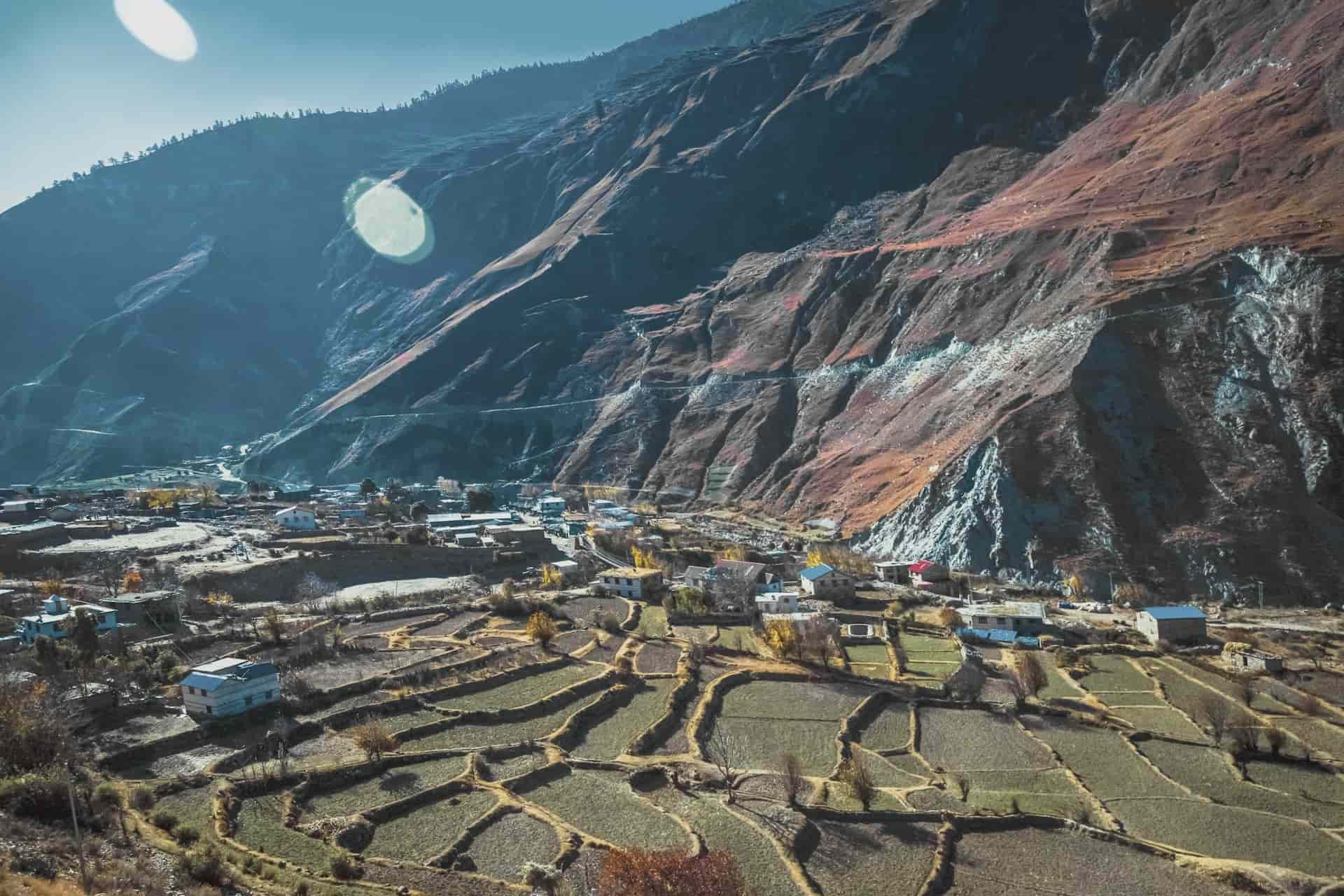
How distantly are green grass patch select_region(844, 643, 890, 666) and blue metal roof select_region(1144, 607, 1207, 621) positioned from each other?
493 inches

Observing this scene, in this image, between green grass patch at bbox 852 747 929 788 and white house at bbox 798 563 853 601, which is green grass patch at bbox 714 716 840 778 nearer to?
green grass patch at bbox 852 747 929 788

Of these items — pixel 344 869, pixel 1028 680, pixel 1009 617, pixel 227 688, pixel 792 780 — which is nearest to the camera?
pixel 344 869

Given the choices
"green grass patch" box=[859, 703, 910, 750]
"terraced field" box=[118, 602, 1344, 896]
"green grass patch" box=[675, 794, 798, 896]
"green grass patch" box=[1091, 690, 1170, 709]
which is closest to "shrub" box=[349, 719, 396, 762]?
"terraced field" box=[118, 602, 1344, 896]

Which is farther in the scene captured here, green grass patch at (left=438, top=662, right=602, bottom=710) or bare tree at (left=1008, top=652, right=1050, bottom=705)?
bare tree at (left=1008, top=652, right=1050, bottom=705)

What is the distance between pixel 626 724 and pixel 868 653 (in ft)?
46.6

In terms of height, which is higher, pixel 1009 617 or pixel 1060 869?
pixel 1009 617

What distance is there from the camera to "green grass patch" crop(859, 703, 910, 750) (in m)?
29.2

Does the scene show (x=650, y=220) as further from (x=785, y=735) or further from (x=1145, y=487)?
(x=785, y=735)

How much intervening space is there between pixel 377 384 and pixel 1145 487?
106193 millimetres

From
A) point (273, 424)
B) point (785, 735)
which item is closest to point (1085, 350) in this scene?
point (785, 735)

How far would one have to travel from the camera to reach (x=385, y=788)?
80.9 feet

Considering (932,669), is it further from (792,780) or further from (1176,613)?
(792,780)

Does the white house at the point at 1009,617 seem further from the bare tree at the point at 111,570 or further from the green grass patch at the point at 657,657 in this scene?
the bare tree at the point at 111,570

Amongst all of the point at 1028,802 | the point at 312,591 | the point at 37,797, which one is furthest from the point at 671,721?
the point at 312,591
